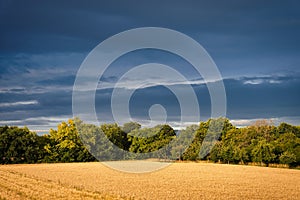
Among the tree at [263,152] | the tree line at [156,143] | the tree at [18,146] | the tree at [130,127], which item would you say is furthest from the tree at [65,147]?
the tree at [263,152]

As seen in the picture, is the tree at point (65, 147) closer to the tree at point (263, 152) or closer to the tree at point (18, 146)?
the tree at point (18, 146)

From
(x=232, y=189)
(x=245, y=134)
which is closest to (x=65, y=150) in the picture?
(x=245, y=134)

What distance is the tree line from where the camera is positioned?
3236 inches

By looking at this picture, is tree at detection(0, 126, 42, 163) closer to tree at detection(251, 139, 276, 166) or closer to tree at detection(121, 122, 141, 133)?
tree at detection(121, 122, 141, 133)

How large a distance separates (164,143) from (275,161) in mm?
35078

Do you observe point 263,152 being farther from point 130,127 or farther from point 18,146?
point 18,146

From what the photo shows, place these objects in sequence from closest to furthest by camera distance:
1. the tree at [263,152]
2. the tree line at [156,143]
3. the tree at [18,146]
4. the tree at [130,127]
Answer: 1. the tree at [263,152]
2. the tree line at [156,143]
3. the tree at [18,146]
4. the tree at [130,127]

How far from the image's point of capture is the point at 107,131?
10850 centimetres

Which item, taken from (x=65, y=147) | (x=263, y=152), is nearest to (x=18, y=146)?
(x=65, y=147)

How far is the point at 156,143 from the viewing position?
4321 inches

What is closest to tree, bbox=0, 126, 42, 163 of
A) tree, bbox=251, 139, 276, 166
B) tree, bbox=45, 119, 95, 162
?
tree, bbox=45, 119, 95, 162

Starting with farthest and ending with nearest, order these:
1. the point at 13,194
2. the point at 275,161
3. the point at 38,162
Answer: the point at 38,162 < the point at 275,161 < the point at 13,194

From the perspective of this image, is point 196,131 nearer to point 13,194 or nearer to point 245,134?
point 245,134

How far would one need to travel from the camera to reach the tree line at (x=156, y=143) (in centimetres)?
8219
